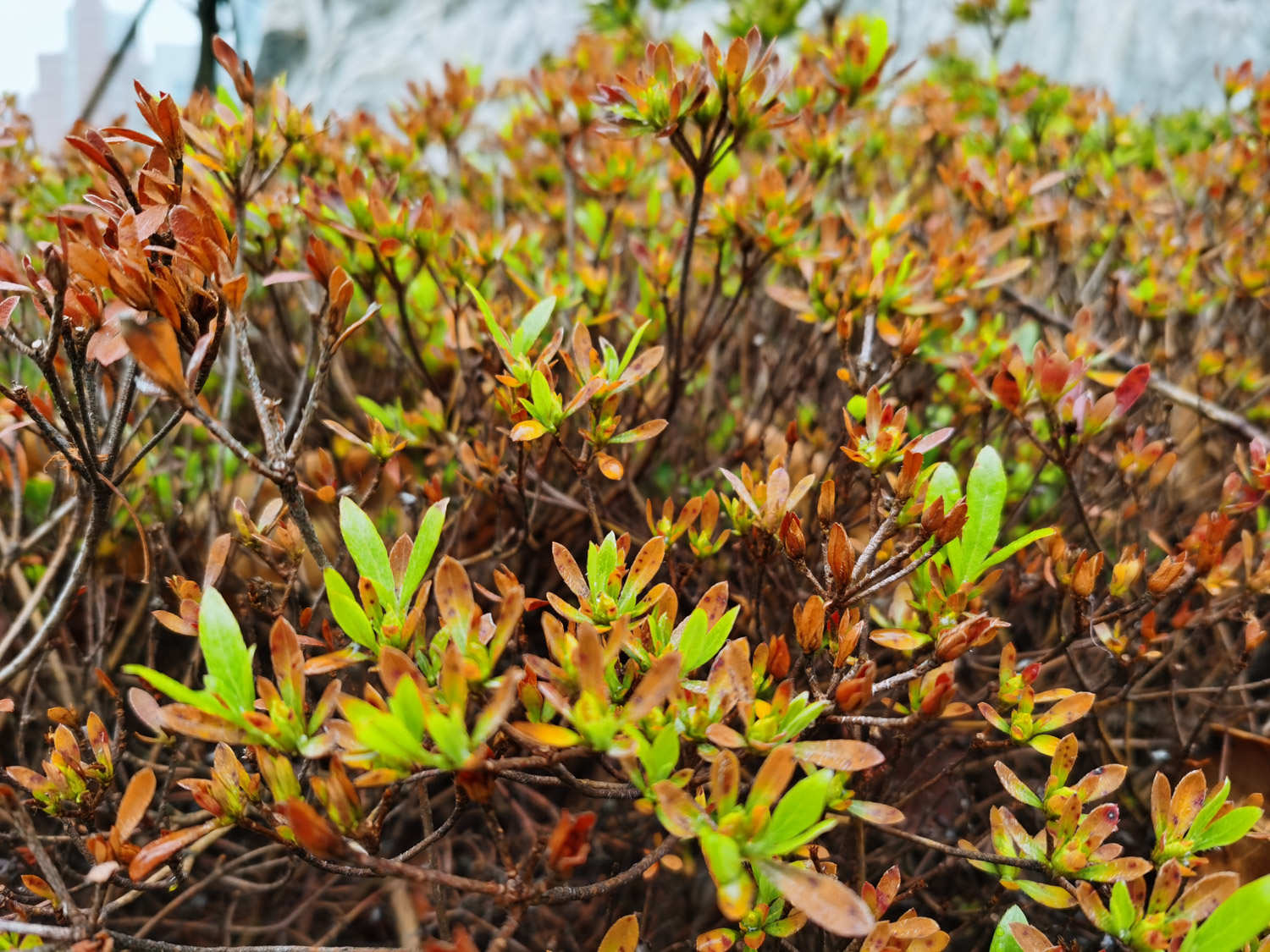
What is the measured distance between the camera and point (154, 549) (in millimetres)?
1160

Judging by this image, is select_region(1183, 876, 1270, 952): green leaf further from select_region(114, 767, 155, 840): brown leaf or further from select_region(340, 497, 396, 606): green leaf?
select_region(114, 767, 155, 840): brown leaf

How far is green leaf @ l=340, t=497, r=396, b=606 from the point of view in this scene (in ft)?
2.56

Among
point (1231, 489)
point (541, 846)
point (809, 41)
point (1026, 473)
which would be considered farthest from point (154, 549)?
point (809, 41)

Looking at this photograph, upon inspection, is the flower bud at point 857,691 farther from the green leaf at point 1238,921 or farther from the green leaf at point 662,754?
the green leaf at point 1238,921

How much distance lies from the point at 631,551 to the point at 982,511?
2.28 ft

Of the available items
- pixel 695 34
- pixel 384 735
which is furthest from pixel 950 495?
pixel 695 34

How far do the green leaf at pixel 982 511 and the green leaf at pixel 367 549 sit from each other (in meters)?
0.63

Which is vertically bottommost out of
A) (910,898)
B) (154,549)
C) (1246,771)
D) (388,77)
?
(910,898)

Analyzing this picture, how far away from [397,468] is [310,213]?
402mm

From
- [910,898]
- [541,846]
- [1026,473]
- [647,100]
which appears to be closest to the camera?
[541,846]

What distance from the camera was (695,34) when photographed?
263 inches

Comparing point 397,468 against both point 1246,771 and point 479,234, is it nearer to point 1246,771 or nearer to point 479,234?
point 479,234

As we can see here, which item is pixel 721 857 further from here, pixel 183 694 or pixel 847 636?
pixel 183 694

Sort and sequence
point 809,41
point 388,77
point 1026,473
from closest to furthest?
point 1026,473, point 809,41, point 388,77
